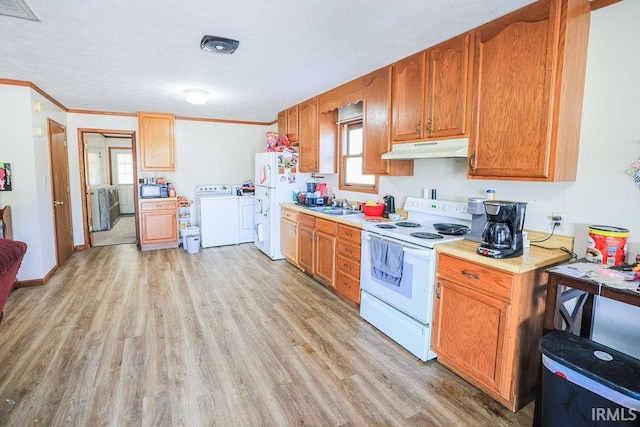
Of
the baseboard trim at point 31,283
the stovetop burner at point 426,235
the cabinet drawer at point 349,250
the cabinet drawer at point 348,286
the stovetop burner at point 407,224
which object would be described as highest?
the stovetop burner at point 407,224

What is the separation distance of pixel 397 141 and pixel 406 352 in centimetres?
175

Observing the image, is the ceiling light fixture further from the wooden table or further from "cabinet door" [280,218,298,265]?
the wooden table

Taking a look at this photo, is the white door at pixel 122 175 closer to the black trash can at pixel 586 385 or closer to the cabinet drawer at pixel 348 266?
the cabinet drawer at pixel 348 266

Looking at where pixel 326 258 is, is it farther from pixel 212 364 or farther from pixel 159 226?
pixel 159 226

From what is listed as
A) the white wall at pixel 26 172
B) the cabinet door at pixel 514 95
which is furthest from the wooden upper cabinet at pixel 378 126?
the white wall at pixel 26 172

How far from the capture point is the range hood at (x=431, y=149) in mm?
2357

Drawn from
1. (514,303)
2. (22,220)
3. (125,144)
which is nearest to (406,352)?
(514,303)

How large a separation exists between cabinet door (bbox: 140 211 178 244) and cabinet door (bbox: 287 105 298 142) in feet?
7.98

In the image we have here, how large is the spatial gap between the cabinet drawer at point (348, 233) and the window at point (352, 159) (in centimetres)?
79

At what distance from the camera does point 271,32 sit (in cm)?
235

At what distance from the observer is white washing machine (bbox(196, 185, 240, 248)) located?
556cm

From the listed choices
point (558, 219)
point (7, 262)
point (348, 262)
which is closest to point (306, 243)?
point (348, 262)

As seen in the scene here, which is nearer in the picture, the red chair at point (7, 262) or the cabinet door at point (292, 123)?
the red chair at point (7, 262)

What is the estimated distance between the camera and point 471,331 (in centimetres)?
204
